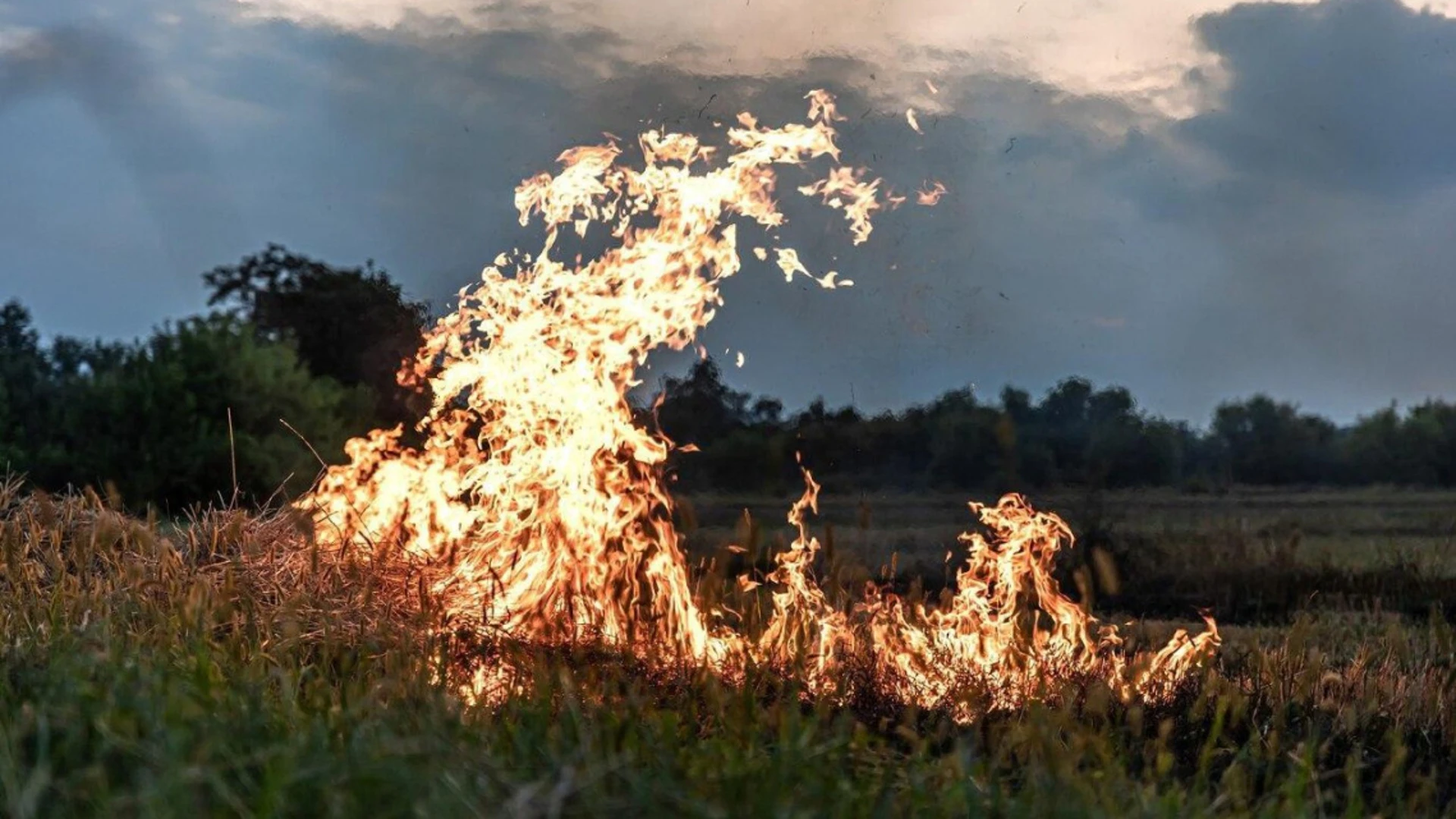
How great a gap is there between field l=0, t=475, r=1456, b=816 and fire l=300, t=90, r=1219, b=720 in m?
0.30

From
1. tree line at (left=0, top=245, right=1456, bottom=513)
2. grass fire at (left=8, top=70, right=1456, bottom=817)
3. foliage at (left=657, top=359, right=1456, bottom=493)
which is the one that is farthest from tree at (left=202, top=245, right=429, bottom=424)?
grass fire at (left=8, top=70, right=1456, bottom=817)

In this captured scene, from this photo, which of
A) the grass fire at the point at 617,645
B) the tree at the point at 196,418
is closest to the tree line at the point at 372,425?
the tree at the point at 196,418

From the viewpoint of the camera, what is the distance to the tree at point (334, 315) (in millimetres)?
46438

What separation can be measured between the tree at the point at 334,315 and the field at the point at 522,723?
33.2 m

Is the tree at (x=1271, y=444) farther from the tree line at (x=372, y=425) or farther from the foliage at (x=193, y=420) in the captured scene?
the foliage at (x=193, y=420)

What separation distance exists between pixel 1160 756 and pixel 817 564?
48.4 feet

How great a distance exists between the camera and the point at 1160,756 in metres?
5.23

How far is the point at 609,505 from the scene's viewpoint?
9328 mm

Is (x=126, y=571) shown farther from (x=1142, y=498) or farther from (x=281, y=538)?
(x=1142, y=498)

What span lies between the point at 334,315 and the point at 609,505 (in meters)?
43.1

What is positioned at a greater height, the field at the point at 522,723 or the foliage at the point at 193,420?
the foliage at the point at 193,420

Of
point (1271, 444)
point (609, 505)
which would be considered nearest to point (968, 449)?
point (1271, 444)

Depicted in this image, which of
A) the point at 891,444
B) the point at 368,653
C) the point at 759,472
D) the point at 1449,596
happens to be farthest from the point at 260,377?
the point at 368,653

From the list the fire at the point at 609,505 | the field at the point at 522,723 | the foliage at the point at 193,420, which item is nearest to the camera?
the field at the point at 522,723
